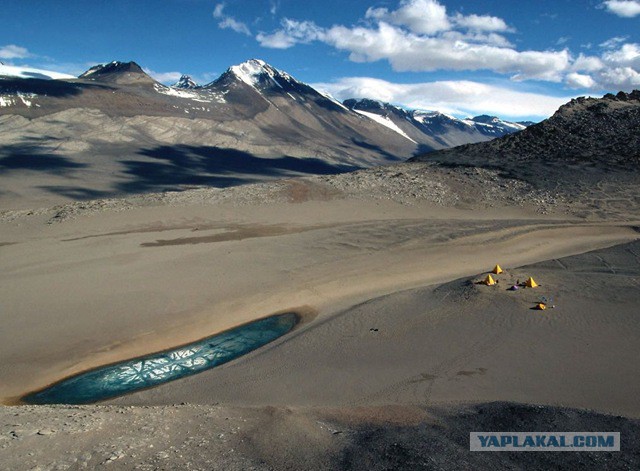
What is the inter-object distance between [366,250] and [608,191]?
1461cm

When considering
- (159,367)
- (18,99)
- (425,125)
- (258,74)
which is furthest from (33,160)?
(425,125)

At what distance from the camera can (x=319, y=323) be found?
448 inches

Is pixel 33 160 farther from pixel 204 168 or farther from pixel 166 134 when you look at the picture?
pixel 166 134

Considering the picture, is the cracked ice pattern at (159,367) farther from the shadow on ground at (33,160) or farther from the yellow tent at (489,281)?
the shadow on ground at (33,160)

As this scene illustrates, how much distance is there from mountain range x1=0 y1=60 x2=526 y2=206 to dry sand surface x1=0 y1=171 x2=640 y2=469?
79.0 feet

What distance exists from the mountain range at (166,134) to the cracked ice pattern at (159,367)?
31.0 m

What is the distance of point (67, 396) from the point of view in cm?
887

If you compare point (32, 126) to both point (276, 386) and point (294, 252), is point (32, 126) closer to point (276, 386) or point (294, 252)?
point (294, 252)

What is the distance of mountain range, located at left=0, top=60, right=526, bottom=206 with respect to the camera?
4712 cm

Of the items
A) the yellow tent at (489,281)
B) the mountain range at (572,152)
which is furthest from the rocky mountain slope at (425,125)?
the yellow tent at (489,281)

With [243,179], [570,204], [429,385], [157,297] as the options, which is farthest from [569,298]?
[243,179]

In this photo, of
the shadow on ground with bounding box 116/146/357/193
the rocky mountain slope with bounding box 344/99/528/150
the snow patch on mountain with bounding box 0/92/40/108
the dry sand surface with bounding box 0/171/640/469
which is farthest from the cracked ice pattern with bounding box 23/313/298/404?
the rocky mountain slope with bounding box 344/99/528/150

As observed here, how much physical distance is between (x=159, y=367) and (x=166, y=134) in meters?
61.6

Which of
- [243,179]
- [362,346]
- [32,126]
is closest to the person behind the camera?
[362,346]
